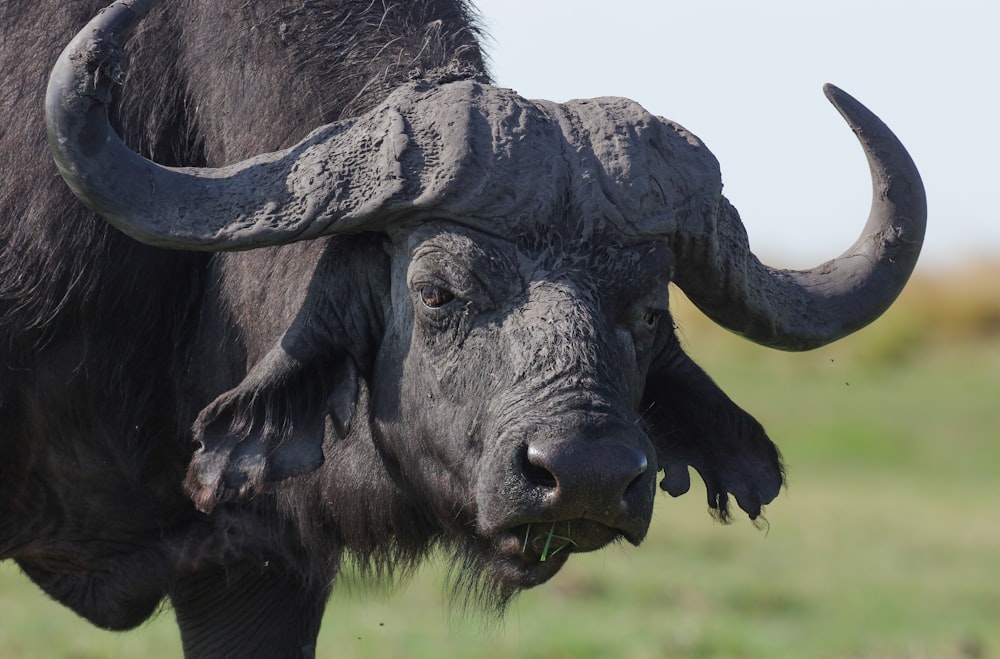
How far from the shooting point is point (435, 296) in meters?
4.07

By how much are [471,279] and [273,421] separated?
73 centimetres

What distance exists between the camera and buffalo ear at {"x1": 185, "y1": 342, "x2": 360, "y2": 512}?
429 cm

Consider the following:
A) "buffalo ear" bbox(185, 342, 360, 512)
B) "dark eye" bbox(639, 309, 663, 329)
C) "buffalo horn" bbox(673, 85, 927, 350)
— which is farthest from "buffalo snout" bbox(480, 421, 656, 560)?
"buffalo horn" bbox(673, 85, 927, 350)

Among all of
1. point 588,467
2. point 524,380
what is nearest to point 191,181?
point 524,380

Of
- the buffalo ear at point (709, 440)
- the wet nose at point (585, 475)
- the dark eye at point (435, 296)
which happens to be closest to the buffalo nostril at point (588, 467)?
the wet nose at point (585, 475)

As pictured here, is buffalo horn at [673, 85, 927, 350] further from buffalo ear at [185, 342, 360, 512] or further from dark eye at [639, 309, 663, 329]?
buffalo ear at [185, 342, 360, 512]

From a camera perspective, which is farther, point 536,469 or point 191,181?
point 191,181

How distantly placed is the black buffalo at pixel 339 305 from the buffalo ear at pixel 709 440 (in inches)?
0.4

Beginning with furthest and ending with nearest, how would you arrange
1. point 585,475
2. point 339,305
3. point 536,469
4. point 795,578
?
point 795,578
point 339,305
point 536,469
point 585,475

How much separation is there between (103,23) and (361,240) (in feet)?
2.94

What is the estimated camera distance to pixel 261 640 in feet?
18.1

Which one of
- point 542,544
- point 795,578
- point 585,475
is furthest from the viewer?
point 795,578

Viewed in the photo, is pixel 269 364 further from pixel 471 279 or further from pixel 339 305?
pixel 471 279

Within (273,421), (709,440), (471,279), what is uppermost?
(471,279)
